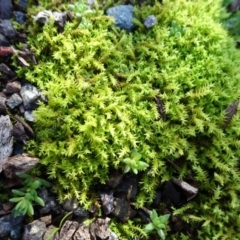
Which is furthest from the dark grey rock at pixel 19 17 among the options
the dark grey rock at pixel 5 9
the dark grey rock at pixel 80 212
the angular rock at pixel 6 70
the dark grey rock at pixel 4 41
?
the dark grey rock at pixel 80 212

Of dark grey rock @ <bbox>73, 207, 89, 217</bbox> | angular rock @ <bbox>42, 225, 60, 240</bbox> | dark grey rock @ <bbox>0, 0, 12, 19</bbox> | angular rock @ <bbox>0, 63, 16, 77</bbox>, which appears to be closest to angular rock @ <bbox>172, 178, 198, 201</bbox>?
dark grey rock @ <bbox>73, 207, 89, 217</bbox>

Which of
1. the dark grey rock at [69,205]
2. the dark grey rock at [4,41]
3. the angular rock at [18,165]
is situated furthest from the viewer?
the dark grey rock at [4,41]

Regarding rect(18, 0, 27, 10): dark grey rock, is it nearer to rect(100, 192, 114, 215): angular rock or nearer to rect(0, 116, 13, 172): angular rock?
rect(0, 116, 13, 172): angular rock

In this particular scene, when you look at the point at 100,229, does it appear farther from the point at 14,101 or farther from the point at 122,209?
the point at 14,101

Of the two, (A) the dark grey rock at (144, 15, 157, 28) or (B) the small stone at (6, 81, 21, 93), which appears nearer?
(B) the small stone at (6, 81, 21, 93)

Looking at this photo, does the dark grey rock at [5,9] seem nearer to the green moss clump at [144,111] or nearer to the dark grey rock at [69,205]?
the green moss clump at [144,111]

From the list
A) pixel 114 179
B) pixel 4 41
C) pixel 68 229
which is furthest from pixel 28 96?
pixel 68 229
